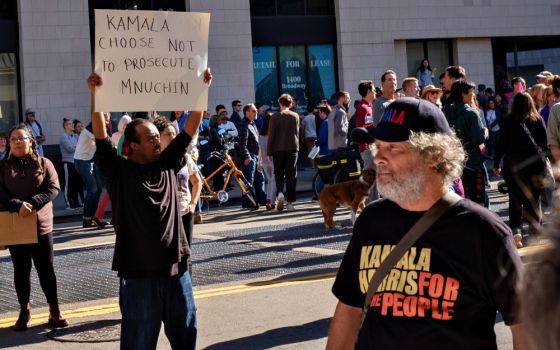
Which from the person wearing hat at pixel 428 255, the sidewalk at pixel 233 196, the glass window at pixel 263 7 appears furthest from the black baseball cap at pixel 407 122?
the glass window at pixel 263 7

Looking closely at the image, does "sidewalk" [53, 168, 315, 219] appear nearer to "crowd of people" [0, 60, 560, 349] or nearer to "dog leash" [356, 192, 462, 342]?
"crowd of people" [0, 60, 560, 349]

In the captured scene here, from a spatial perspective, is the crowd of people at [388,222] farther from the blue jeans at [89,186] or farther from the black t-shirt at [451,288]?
the blue jeans at [89,186]

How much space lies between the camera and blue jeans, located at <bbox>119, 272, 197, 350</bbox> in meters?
5.32

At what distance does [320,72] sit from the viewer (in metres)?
30.6

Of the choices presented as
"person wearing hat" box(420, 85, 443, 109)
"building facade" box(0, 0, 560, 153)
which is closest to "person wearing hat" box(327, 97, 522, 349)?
"person wearing hat" box(420, 85, 443, 109)

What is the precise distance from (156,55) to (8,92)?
832 inches

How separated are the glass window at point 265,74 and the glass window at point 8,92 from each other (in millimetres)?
7033

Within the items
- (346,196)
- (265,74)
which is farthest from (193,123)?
(265,74)

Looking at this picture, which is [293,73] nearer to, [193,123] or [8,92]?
[8,92]

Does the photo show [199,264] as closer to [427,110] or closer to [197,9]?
[427,110]

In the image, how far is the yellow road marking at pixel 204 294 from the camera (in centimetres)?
852

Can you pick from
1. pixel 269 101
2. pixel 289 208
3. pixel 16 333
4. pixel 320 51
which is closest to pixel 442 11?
pixel 320 51

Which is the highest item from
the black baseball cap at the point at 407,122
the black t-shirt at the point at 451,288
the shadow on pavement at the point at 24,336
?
the black baseball cap at the point at 407,122

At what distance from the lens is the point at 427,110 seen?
358 cm
